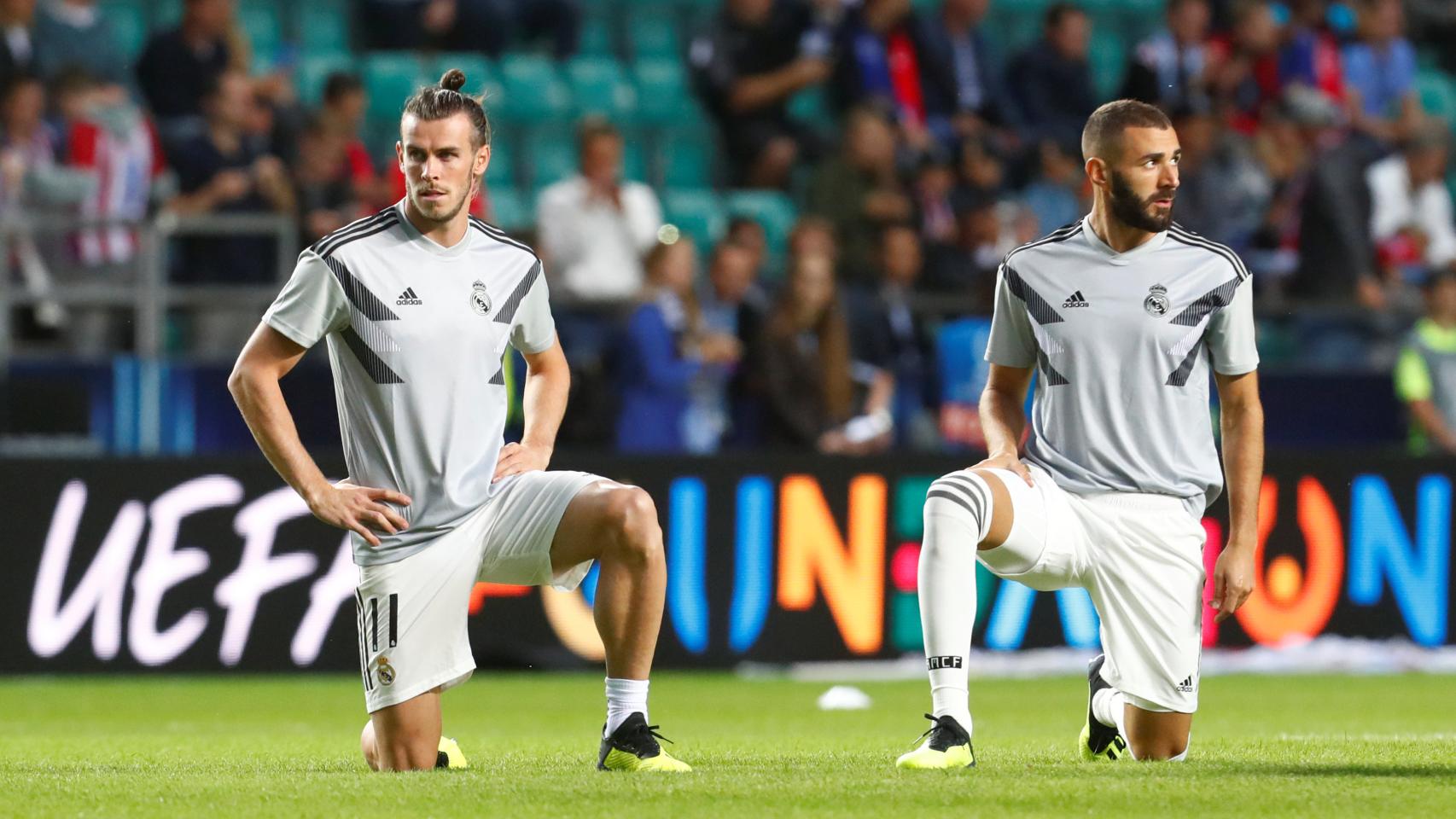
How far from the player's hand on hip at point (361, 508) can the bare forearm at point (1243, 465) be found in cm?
229

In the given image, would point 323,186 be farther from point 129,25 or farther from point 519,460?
point 519,460

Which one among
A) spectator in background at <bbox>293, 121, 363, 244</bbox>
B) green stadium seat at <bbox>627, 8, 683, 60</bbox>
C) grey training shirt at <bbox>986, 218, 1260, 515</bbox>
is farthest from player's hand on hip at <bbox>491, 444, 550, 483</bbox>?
green stadium seat at <bbox>627, 8, 683, 60</bbox>

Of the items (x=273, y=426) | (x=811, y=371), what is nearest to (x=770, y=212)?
(x=811, y=371)

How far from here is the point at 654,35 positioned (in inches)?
619

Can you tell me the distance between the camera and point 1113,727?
6238 mm

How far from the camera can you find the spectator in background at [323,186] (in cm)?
1167

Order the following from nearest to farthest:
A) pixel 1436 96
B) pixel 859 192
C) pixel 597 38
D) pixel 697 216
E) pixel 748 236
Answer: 1. pixel 748 236
2. pixel 859 192
3. pixel 697 216
4. pixel 597 38
5. pixel 1436 96

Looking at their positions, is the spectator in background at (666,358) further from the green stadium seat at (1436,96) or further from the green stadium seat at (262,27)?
the green stadium seat at (1436,96)

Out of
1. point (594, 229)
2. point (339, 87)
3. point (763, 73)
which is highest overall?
point (763, 73)

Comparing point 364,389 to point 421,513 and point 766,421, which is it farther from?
point 766,421

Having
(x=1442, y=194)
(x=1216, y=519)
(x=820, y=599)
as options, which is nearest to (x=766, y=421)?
(x=820, y=599)

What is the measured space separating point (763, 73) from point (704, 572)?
14.3 ft

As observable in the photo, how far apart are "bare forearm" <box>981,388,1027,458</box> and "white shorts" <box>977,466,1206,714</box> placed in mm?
120

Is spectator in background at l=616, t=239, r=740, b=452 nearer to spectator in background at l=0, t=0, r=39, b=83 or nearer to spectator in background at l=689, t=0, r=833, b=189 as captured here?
spectator in background at l=689, t=0, r=833, b=189
